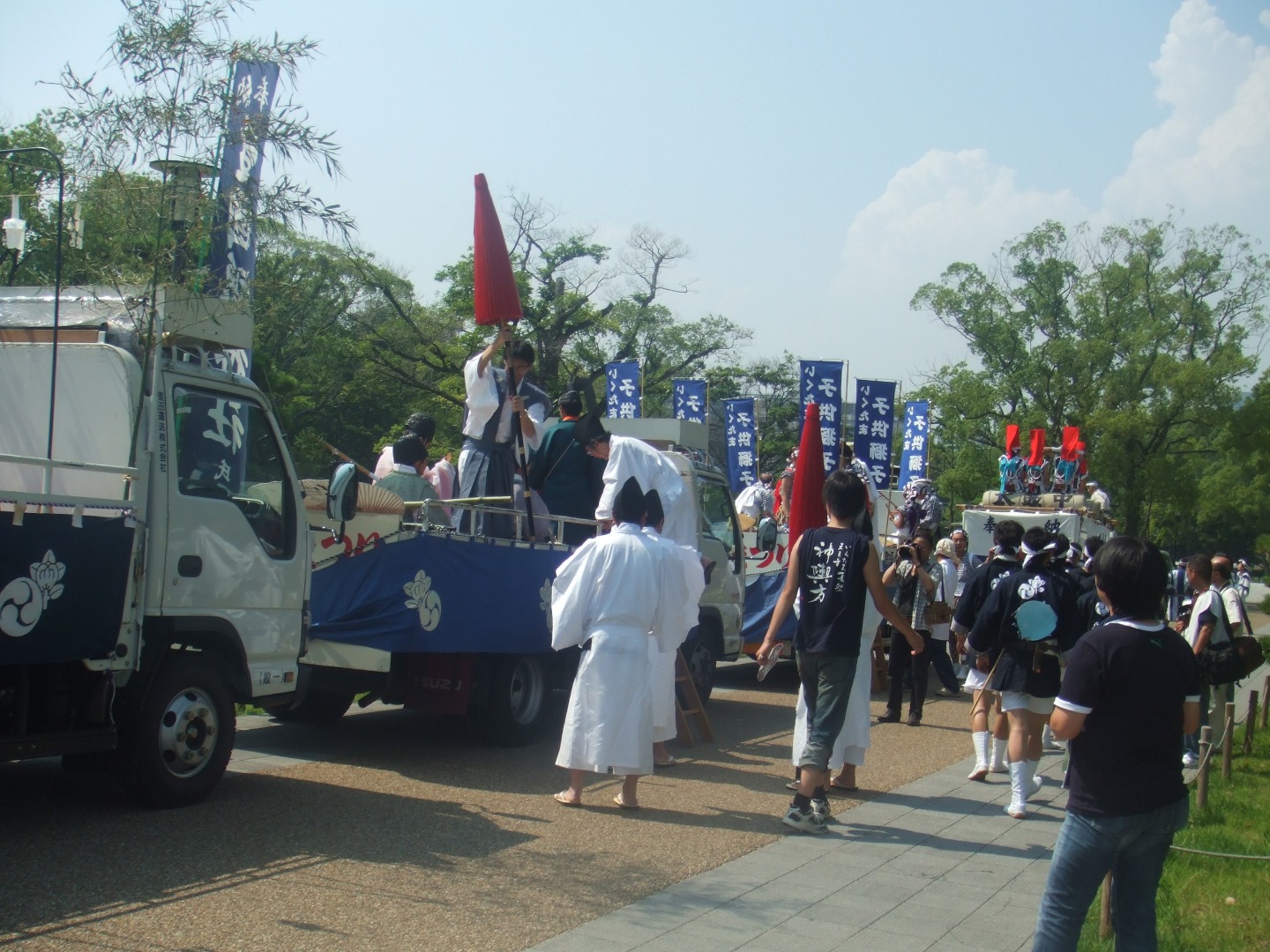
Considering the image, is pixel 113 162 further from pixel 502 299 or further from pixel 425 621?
pixel 425 621

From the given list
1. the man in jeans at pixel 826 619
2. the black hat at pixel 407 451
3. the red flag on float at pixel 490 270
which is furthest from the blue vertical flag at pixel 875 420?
the man in jeans at pixel 826 619

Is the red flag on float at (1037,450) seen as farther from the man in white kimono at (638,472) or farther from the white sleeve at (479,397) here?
the white sleeve at (479,397)

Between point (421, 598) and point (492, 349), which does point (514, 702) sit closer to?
point (421, 598)

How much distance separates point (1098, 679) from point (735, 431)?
805 inches

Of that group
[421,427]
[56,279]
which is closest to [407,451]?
[421,427]

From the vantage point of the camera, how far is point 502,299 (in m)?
8.77

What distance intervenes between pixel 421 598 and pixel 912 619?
635cm

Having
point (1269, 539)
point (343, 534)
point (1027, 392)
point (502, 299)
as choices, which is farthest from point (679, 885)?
point (1269, 539)

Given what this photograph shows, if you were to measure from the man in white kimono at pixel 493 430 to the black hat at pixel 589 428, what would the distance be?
339 millimetres

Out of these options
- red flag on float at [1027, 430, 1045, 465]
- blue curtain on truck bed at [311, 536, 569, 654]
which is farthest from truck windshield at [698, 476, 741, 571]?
red flag on float at [1027, 430, 1045, 465]

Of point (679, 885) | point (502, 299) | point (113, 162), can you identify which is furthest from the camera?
point (502, 299)

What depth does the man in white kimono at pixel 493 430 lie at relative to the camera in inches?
366

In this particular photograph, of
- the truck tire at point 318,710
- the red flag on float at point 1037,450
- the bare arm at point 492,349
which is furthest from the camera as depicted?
the red flag on float at point 1037,450

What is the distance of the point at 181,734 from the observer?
654 centimetres
